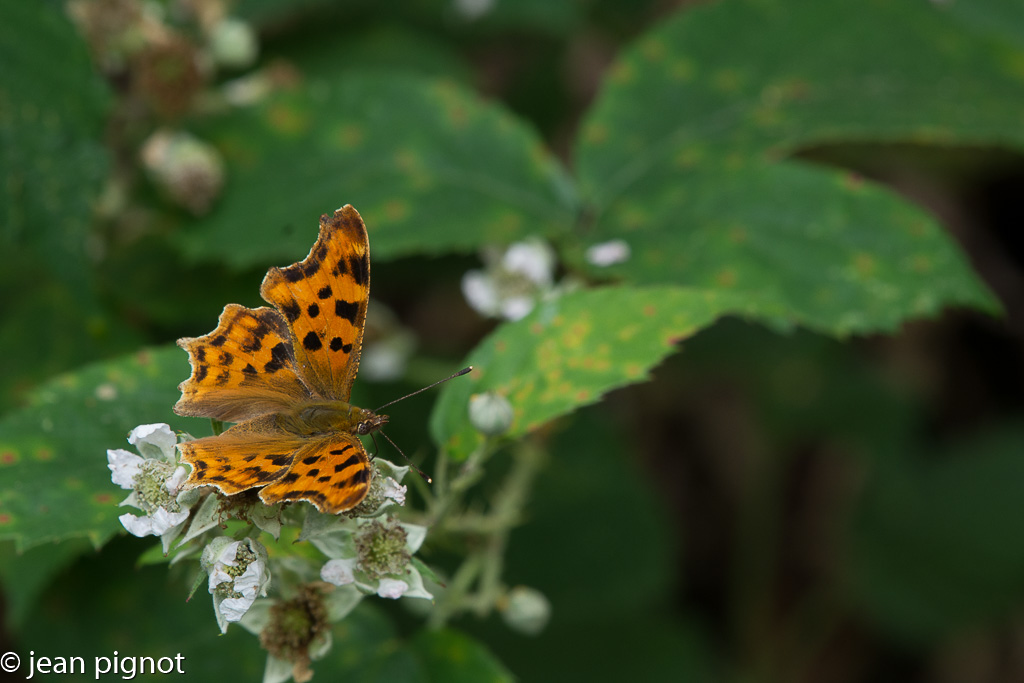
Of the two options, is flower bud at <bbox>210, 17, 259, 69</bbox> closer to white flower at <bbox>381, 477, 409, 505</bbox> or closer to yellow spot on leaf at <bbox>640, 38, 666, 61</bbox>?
yellow spot on leaf at <bbox>640, 38, 666, 61</bbox>

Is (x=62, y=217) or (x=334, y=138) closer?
(x=62, y=217)

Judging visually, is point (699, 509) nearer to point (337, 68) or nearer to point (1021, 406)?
point (1021, 406)

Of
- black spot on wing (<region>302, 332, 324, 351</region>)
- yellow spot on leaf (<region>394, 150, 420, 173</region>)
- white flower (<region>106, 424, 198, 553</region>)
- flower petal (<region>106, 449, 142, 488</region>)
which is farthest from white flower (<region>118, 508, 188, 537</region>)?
yellow spot on leaf (<region>394, 150, 420, 173</region>)

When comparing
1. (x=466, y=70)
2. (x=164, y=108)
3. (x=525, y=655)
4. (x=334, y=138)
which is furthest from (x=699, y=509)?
(x=164, y=108)

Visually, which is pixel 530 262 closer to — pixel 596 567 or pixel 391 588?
pixel 391 588

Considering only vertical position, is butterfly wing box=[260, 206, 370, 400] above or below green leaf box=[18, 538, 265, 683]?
above

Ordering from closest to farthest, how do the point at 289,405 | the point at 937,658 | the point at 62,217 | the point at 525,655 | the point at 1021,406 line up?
1. the point at 289,405
2. the point at 62,217
3. the point at 525,655
4. the point at 937,658
5. the point at 1021,406
